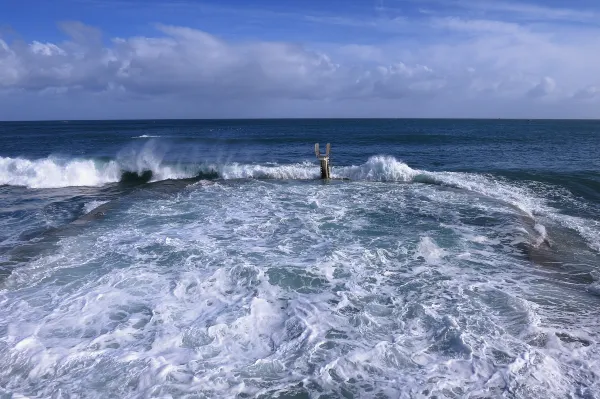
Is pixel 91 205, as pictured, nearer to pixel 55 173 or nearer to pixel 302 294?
pixel 55 173

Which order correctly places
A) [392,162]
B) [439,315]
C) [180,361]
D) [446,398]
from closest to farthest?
1. [446,398]
2. [180,361]
3. [439,315]
4. [392,162]

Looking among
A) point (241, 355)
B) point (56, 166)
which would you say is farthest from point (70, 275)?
point (56, 166)

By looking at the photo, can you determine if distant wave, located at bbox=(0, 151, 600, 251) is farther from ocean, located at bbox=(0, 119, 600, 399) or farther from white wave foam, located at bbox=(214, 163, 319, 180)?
ocean, located at bbox=(0, 119, 600, 399)

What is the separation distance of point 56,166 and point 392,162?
1904 cm

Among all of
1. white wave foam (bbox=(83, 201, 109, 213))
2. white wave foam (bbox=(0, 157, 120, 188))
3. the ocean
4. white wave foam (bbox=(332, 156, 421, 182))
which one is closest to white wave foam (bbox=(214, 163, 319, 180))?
white wave foam (bbox=(332, 156, 421, 182))

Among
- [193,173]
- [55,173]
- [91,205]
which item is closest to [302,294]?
[91,205]

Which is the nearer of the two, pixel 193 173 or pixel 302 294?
pixel 302 294

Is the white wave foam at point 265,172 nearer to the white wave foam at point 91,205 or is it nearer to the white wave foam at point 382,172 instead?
the white wave foam at point 382,172

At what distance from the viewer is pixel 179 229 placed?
13516 millimetres

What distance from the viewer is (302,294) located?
8.98m

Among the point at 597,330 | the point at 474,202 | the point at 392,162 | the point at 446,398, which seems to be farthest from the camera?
the point at 392,162

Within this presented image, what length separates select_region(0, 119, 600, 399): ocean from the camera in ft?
20.5

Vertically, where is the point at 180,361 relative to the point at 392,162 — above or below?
below

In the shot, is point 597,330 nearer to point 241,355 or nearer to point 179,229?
point 241,355
